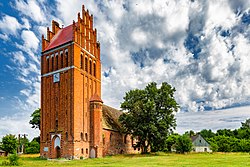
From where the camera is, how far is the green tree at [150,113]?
5156 centimetres

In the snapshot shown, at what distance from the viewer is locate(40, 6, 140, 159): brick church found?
44906mm

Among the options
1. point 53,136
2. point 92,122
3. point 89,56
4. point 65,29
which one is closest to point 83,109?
point 92,122

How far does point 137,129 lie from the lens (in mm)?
51531

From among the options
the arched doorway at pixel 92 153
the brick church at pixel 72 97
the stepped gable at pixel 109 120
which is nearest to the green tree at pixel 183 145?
the stepped gable at pixel 109 120

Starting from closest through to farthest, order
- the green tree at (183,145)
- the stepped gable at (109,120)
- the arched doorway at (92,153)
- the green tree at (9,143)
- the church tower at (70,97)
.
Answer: the church tower at (70,97), the arched doorway at (92,153), the green tree at (9,143), the stepped gable at (109,120), the green tree at (183,145)

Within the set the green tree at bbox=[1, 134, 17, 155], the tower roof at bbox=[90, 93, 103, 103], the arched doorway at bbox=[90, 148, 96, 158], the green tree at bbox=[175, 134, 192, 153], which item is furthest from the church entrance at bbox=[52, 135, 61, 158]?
the green tree at bbox=[175, 134, 192, 153]

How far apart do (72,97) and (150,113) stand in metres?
14.7

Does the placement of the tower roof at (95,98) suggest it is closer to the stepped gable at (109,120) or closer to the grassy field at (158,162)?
the stepped gable at (109,120)

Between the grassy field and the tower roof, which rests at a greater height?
the tower roof

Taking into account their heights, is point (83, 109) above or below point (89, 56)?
below

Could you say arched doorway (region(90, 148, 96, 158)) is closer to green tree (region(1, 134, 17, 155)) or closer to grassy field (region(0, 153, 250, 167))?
A: grassy field (region(0, 153, 250, 167))

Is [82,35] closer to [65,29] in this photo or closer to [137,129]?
[65,29]

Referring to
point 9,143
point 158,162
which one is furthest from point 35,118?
point 158,162

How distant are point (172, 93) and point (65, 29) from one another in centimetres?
2307
